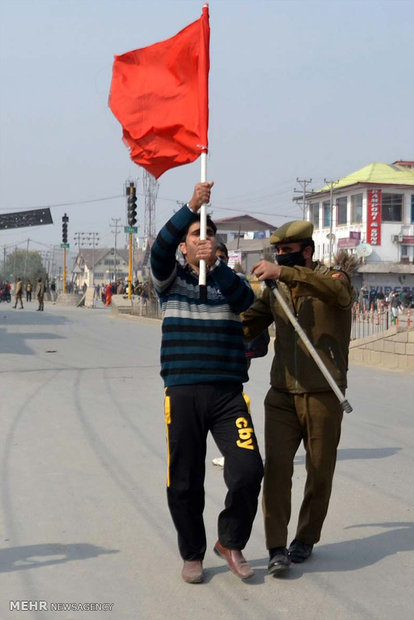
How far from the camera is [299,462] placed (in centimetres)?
824

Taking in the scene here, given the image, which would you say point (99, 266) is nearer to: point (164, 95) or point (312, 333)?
point (164, 95)

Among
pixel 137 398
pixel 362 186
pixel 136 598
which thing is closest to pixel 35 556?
pixel 136 598

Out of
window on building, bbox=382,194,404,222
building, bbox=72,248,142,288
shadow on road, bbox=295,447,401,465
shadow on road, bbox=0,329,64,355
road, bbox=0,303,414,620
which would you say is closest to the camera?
road, bbox=0,303,414,620

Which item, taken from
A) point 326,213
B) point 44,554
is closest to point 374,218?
point 326,213

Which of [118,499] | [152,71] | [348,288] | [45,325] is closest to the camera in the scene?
[348,288]

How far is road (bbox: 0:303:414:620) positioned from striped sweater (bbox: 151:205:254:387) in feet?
3.53

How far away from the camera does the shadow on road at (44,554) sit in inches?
201

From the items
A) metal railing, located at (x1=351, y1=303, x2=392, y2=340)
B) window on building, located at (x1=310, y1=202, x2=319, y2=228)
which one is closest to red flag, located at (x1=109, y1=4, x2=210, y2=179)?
metal railing, located at (x1=351, y1=303, x2=392, y2=340)

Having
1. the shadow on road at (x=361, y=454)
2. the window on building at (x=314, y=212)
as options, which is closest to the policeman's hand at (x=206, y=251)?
the shadow on road at (x=361, y=454)

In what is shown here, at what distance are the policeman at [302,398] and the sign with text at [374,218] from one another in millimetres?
62782

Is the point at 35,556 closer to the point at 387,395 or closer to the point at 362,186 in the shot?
the point at 387,395

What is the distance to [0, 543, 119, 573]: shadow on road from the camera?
5.10m

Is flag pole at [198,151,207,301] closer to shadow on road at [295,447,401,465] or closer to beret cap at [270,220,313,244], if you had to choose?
beret cap at [270,220,313,244]

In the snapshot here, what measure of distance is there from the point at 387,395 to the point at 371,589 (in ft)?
28.6
